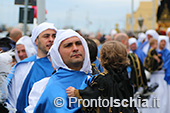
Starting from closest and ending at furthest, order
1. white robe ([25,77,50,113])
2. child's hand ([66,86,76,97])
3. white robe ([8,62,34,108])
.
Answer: child's hand ([66,86,76,97]) → white robe ([25,77,50,113]) → white robe ([8,62,34,108])

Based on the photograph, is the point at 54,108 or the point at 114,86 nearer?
the point at 54,108

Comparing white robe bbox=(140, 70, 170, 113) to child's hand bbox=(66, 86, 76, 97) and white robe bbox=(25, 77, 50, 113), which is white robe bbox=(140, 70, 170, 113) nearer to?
white robe bbox=(25, 77, 50, 113)

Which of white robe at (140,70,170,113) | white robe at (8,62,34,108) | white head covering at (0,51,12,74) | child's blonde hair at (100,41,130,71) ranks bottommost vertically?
white robe at (140,70,170,113)

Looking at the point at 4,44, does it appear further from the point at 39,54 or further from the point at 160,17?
the point at 160,17

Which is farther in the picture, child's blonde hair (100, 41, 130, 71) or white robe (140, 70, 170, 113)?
white robe (140, 70, 170, 113)

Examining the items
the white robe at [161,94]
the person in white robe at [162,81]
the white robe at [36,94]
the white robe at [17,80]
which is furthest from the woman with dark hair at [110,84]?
the person in white robe at [162,81]

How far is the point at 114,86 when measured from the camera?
13.1 feet

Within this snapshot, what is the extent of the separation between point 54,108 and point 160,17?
31370 millimetres

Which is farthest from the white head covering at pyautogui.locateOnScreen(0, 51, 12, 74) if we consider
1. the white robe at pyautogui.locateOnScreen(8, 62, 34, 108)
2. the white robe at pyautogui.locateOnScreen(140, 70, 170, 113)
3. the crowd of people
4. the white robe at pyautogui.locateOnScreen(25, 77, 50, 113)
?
the white robe at pyautogui.locateOnScreen(140, 70, 170, 113)

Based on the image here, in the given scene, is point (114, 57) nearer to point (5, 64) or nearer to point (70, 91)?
point (70, 91)

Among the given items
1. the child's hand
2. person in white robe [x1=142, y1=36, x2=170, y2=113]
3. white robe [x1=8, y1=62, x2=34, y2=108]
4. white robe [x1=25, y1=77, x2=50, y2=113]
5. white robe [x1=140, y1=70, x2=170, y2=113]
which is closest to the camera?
the child's hand

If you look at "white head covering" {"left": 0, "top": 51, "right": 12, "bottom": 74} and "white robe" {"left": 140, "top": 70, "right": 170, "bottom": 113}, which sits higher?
"white head covering" {"left": 0, "top": 51, "right": 12, "bottom": 74}

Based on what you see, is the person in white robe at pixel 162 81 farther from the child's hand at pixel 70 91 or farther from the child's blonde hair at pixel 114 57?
the child's hand at pixel 70 91

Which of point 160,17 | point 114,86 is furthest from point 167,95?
point 160,17
